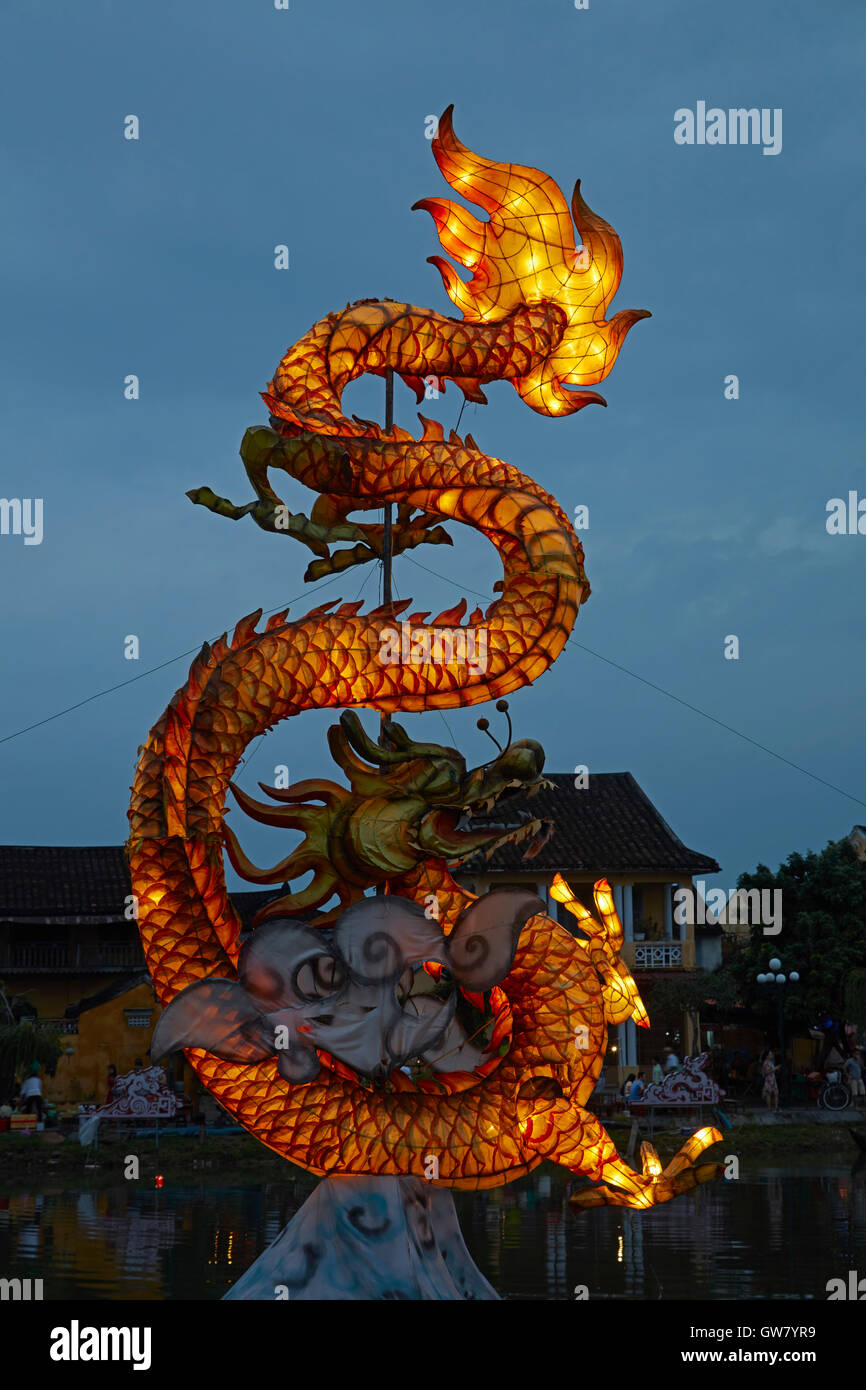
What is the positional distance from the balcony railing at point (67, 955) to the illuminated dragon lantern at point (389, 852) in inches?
802

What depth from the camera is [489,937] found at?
7.00m

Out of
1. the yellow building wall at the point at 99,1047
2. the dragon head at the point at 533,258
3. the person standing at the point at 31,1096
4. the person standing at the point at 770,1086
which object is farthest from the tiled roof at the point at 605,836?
the dragon head at the point at 533,258

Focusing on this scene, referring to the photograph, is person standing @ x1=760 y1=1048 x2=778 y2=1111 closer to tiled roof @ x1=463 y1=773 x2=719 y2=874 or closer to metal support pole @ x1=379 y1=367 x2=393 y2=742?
tiled roof @ x1=463 y1=773 x2=719 y2=874

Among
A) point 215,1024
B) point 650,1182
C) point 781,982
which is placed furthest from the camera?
point 781,982

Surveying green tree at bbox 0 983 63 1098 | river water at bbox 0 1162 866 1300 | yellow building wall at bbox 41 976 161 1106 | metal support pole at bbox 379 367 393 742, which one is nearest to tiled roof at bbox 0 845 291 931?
yellow building wall at bbox 41 976 161 1106

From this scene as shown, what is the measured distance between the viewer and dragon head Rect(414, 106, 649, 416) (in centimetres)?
836

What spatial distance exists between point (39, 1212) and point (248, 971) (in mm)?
8637

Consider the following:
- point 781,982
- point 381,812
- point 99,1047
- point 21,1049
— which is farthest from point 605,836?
point 381,812

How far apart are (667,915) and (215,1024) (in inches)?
895

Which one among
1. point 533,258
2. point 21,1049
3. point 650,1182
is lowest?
point 650,1182

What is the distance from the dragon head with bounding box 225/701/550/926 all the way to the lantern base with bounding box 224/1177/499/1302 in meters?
1.42

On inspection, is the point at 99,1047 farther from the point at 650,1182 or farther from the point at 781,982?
the point at 650,1182

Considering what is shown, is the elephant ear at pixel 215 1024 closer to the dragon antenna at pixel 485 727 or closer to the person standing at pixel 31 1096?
the dragon antenna at pixel 485 727
